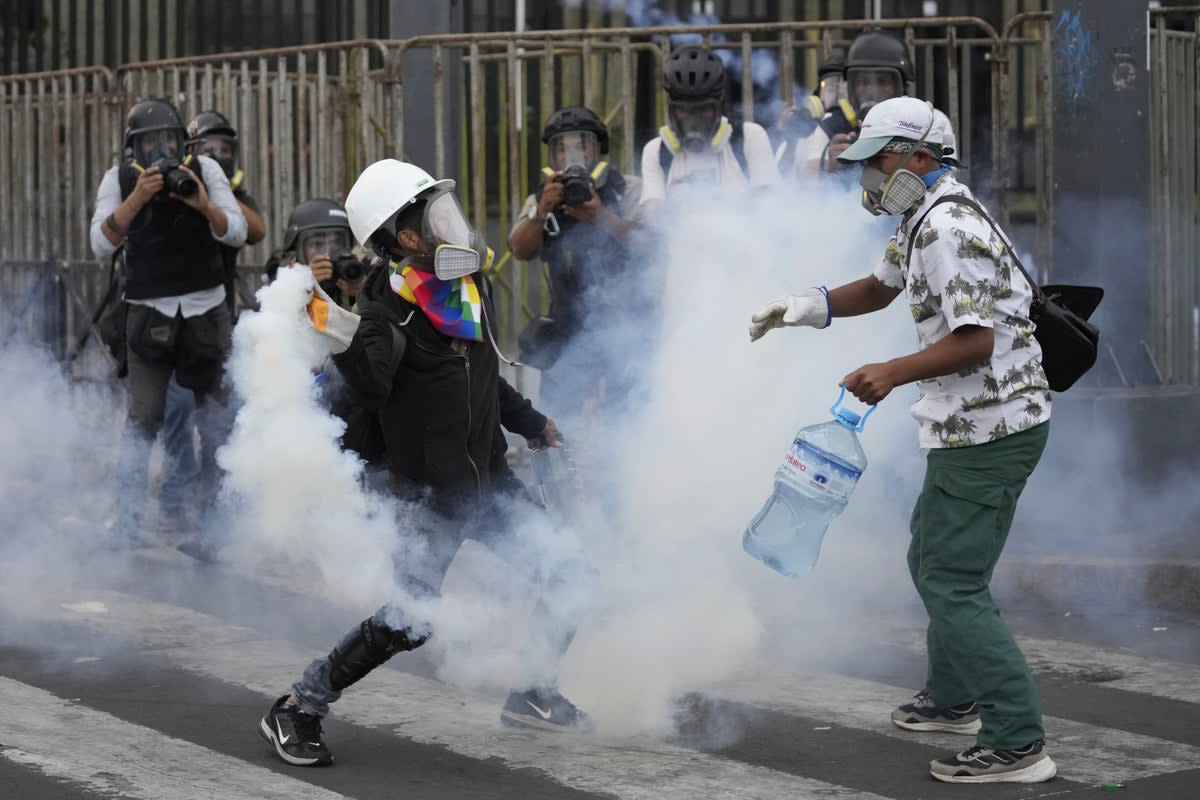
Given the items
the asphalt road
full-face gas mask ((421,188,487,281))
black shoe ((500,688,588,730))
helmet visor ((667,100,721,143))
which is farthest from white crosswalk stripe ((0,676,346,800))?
helmet visor ((667,100,721,143))

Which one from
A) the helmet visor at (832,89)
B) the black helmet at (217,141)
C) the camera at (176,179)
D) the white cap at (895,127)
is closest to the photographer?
the white cap at (895,127)

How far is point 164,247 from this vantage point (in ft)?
28.0

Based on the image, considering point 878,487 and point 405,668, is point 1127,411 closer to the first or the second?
point 878,487

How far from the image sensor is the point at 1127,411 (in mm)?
8461

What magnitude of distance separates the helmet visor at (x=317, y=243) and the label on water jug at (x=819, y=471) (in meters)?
3.01

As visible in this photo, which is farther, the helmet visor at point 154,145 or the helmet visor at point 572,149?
the helmet visor at point 154,145

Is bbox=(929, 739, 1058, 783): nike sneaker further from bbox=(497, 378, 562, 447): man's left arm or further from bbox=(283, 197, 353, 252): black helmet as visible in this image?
bbox=(283, 197, 353, 252): black helmet

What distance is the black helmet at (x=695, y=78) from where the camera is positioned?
7.71 meters

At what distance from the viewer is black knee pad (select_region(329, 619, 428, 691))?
5.15 metres

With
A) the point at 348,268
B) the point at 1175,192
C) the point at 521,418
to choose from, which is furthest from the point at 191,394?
the point at 1175,192

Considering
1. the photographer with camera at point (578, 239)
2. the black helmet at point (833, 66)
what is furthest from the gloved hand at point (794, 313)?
the black helmet at point (833, 66)

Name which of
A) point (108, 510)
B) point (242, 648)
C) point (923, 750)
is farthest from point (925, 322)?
point (108, 510)

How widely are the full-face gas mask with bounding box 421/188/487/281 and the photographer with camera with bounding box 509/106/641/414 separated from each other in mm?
2318

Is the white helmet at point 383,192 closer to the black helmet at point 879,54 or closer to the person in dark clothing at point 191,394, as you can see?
the black helmet at point 879,54
